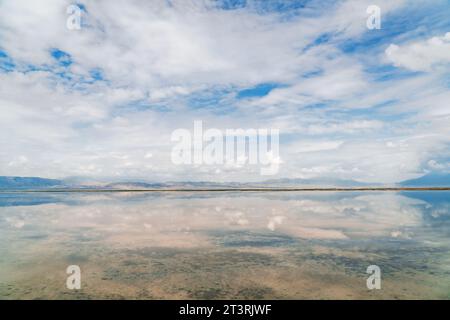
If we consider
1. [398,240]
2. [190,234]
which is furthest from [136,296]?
[398,240]

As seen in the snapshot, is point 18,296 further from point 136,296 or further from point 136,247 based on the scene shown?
point 136,247

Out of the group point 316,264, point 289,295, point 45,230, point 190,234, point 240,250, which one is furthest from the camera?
point 45,230

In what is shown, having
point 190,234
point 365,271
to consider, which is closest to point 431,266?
point 365,271

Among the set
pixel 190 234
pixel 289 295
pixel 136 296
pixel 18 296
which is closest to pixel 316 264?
pixel 289 295

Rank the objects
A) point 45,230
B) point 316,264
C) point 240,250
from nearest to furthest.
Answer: point 316,264, point 240,250, point 45,230

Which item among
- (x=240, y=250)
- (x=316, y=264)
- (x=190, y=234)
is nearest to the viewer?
(x=316, y=264)

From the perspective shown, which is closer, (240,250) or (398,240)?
(240,250)

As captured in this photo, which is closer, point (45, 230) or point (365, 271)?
point (365, 271)
